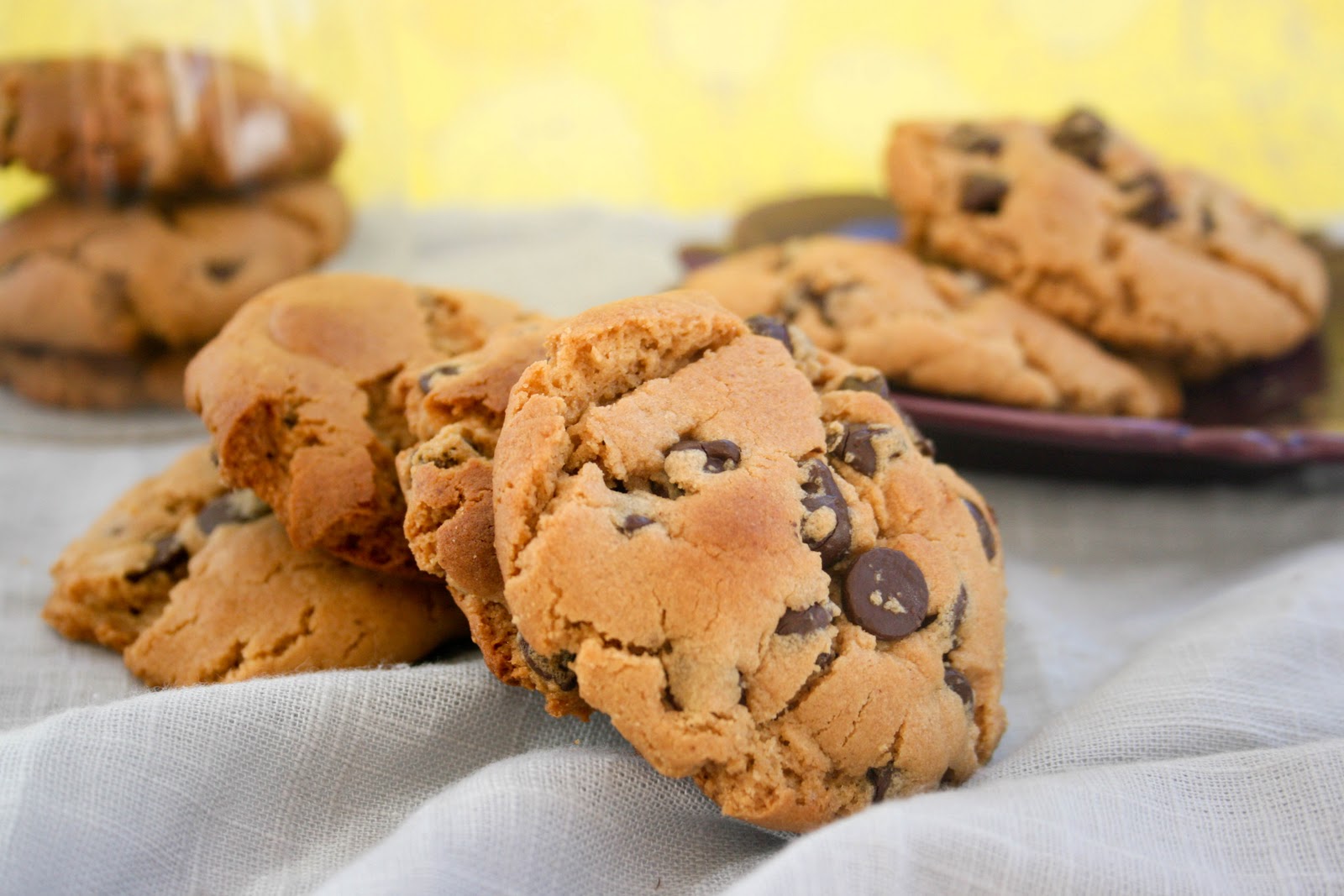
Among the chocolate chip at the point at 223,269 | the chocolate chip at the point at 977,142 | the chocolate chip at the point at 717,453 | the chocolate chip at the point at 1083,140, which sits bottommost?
the chocolate chip at the point at 223,269

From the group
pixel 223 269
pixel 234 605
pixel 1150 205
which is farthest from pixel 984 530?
pixel 223 269

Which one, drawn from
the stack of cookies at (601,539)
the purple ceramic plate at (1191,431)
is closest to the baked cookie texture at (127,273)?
the stack of cookies at (601,539)

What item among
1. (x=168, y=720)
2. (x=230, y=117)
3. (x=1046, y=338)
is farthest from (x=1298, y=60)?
(x=168, y=720)

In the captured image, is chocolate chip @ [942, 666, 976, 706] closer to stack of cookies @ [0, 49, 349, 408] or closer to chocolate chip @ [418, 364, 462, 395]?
chocolate chip @ [418, 364, 462, 395]

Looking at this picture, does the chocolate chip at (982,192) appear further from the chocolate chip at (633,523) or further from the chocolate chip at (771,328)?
the chocolate chip at (633,523)

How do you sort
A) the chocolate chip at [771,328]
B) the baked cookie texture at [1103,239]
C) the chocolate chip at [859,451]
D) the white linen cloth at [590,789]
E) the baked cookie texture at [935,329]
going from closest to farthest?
1. the white linen cloth at [590,789]
2. the chocolate chip at [859,451]
3. the chocolate chip at [771,328]
4. the baked cookie texture at [935,329]
5. the baked cookie texture at [1103,239]

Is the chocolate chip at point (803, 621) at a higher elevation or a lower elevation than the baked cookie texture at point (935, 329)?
higher
